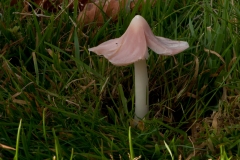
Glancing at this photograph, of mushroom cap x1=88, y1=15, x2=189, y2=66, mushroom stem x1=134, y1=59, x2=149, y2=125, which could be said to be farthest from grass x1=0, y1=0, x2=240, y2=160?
mushroom cap x1=88, y1=15, x2=189, y2=66

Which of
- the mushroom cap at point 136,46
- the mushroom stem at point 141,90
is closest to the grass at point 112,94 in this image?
the mushroom stem at point 141,90

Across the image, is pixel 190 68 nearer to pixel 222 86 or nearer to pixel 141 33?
pixel 222 86

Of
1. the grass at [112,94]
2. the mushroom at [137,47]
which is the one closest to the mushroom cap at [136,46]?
the mushroom at [137,47]

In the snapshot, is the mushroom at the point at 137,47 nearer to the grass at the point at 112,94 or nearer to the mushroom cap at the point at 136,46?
the mushroom cap at the point at 136,46

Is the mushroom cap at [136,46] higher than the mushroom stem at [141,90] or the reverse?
higher

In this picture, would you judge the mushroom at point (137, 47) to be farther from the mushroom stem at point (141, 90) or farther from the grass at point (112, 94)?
the grass at point (112, 94)

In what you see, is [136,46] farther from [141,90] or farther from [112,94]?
[112,94]

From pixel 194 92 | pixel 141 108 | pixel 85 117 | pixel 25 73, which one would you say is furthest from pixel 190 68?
pixel 25 73

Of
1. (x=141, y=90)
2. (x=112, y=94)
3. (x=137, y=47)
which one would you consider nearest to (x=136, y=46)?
(x=137, y=47)
